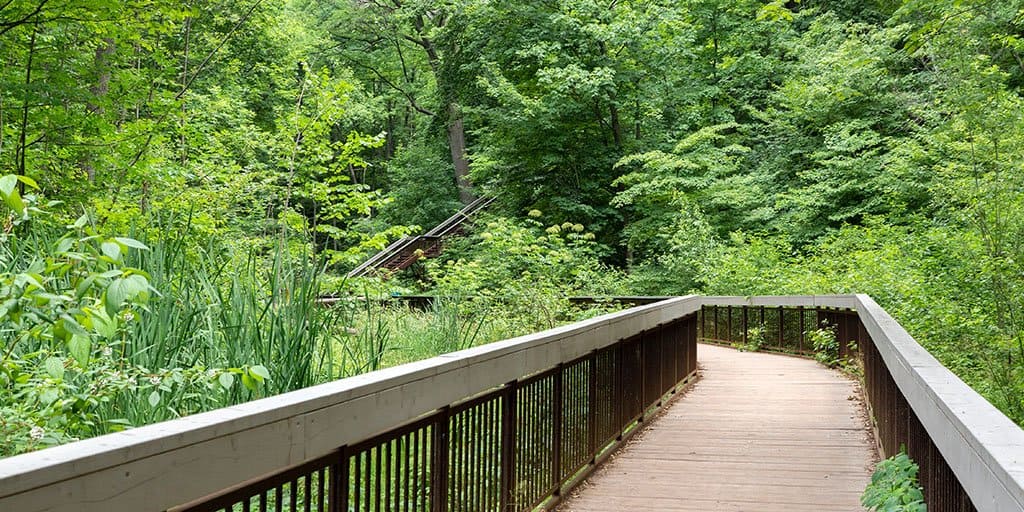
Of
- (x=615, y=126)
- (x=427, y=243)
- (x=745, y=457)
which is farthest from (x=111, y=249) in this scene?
(x=427, y=243)

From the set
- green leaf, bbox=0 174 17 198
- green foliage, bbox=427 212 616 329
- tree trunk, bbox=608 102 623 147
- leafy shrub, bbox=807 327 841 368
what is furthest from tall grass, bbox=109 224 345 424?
tree trunk, bbox=608 102 623 147

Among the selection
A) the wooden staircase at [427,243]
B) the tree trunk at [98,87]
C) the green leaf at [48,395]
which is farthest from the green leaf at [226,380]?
the wooden staircase at [427,243]

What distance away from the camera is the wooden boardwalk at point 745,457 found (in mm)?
5727

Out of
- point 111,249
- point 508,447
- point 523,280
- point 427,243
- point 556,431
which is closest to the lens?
point 111,249

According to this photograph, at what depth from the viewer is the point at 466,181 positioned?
36.2 meters

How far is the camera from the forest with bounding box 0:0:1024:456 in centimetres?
407

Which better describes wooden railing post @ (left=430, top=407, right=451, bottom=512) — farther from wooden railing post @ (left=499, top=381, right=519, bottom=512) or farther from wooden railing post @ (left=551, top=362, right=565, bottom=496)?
wooden railing post @ (left=551, top=362, right=565, bottom=496)

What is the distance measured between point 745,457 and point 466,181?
97.7 feet

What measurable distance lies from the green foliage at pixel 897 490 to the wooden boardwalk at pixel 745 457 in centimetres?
107

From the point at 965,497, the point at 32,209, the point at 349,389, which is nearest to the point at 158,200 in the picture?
the point at 32,209

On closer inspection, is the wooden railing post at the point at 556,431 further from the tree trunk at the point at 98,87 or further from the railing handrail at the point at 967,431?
the tree trunk at the point at 98,87

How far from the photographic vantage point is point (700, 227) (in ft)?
78.8

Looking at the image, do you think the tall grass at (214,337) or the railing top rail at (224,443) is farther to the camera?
the tall grass at (214,337)

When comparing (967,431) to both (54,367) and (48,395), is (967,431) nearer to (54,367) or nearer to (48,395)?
(54,367)
